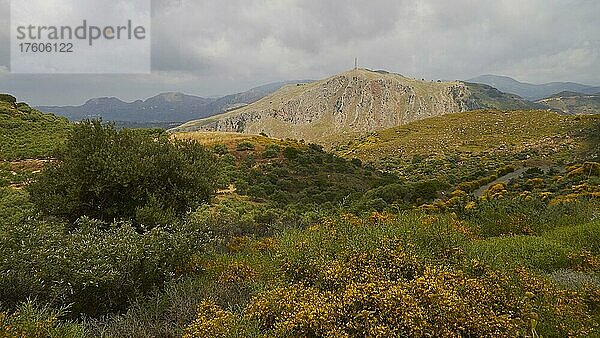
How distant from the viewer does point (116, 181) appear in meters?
11.9

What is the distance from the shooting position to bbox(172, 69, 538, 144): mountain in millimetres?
134975

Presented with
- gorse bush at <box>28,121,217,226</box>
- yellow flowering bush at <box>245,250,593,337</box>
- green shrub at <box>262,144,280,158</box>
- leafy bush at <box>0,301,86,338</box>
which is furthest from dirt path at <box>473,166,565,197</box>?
leafy bush at <box>0,301,86,338</box>

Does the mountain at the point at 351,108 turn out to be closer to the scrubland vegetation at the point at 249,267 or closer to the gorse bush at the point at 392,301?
the scrubland vegetation at the point at 249,267

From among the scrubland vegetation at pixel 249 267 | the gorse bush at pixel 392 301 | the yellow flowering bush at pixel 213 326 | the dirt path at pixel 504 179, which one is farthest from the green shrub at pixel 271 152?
the yellow flowering bush at pixel 213 326

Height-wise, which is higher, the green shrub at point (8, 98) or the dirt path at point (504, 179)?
the green shrub at point (8, 98)

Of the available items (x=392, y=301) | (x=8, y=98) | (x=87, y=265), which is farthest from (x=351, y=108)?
(x=392, y=301)

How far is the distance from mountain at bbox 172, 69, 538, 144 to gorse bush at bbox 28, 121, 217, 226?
376ft

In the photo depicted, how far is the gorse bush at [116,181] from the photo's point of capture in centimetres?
1197

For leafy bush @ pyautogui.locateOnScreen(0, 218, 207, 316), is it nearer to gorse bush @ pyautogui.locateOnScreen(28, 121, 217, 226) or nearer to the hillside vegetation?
gorse bush @ pyautogui.locateOnScreen(28, 121, 217, 226)

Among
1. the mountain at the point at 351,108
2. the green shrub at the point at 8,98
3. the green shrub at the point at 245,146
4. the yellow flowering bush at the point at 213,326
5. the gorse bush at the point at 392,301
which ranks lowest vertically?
the yellow flowering bush at the point at 213,326

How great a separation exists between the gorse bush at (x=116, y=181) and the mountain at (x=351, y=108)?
376 ft

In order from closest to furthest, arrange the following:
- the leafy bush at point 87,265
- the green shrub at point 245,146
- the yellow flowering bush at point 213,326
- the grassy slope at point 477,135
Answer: the yellow flowering bush at point 213,326
the leafy bush at point 87,265
the green shrub at point 245,146
the grassy slope at point 477,135

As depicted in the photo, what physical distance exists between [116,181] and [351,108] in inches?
5267

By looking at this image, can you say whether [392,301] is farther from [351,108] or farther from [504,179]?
[351,108]
